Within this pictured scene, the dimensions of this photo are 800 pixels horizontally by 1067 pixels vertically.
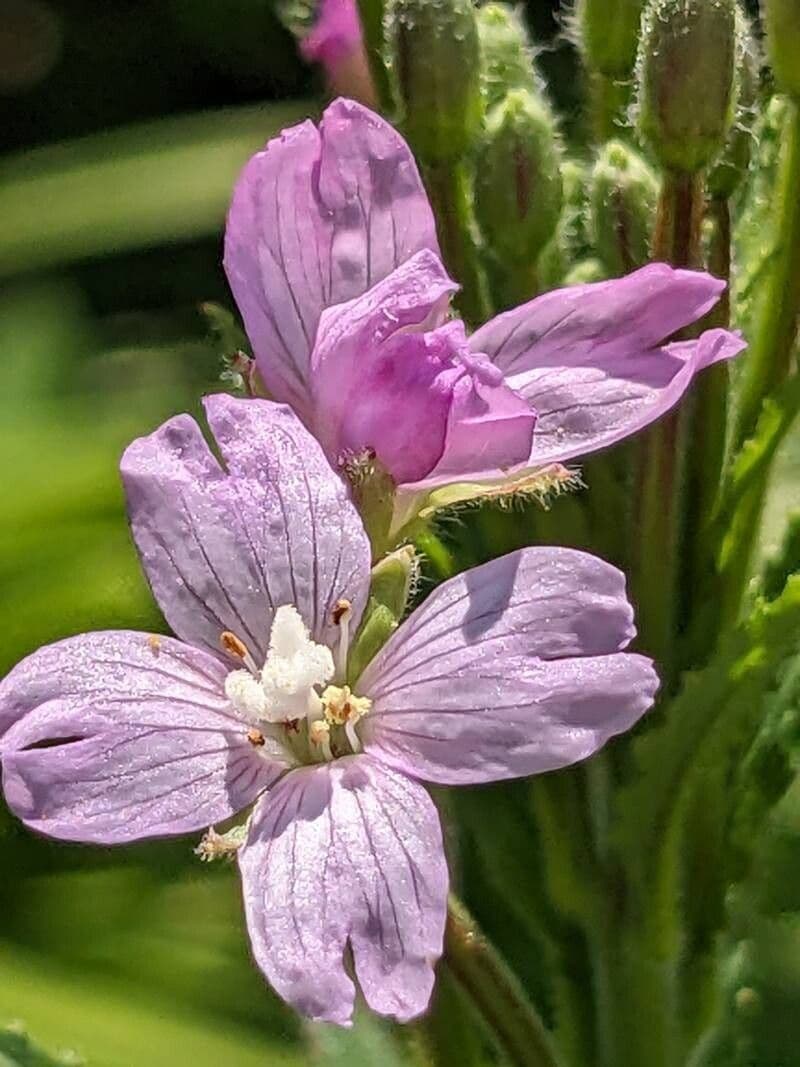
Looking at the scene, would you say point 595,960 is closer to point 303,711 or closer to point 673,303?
point 303,711

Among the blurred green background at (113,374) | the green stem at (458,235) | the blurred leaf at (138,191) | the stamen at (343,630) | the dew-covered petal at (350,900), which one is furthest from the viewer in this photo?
the blurred leaf at (138,191)

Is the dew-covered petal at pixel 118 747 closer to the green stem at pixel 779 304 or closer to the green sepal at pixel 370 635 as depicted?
the green sepal at pixel 370 635

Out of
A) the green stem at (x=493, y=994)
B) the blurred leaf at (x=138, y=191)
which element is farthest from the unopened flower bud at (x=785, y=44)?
the blurred leaf at (x=138, y=191)

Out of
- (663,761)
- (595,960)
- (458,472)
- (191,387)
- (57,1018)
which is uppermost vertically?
(458,472)

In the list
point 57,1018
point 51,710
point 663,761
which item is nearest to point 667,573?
point 663,761

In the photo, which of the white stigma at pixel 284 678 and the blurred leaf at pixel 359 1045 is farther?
the blurred leaf at pixel 359 1045

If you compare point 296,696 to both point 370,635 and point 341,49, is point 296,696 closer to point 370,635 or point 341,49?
point 370,635

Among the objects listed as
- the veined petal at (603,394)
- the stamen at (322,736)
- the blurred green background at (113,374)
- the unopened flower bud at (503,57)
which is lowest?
the blurred green background at (113,374)
